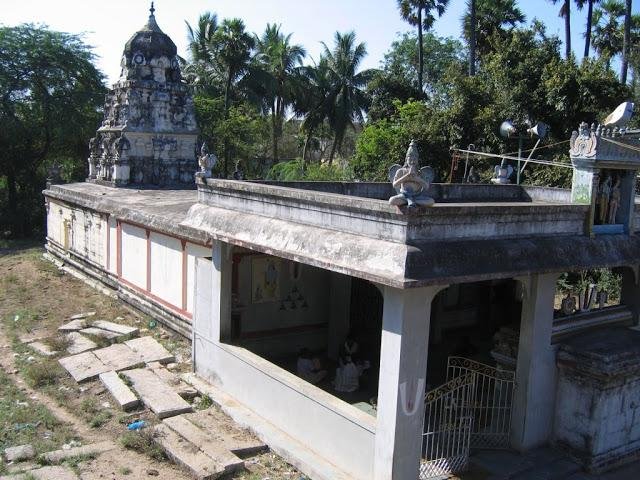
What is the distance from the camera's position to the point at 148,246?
15758 mm

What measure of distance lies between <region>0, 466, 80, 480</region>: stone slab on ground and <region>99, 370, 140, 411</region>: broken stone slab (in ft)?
6.83

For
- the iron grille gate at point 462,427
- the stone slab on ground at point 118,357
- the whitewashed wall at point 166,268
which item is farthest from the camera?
the whitewashed wall at point 166,268

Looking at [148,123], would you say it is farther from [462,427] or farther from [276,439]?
[462,427]

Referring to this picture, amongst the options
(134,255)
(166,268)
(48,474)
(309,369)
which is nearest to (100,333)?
(166,268)

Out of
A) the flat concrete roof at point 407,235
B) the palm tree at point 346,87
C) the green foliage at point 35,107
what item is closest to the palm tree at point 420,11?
the palm tree at point 346,87

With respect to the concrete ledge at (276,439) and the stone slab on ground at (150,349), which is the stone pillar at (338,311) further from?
the stone slab on ground at (150,349)

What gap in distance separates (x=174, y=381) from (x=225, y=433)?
2.28m

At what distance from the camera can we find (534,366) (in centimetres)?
872

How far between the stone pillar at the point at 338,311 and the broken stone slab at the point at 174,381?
306 cm

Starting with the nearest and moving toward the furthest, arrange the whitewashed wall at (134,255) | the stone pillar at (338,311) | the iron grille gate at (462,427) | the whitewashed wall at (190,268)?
the iron grille gate at (462,427) → the stone pillar at (338,311) → the whitewashed wall at (190,268) → the whitewashed wall at (134,255)

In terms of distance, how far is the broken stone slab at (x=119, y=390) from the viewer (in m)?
10.4

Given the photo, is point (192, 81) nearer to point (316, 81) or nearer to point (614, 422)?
point (316, 81)

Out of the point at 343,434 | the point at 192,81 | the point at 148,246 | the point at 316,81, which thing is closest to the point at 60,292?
the point at 148,246

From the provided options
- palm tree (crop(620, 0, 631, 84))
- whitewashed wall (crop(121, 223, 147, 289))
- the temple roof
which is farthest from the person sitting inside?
palm tree (crop(620, 0, 631, 84))
